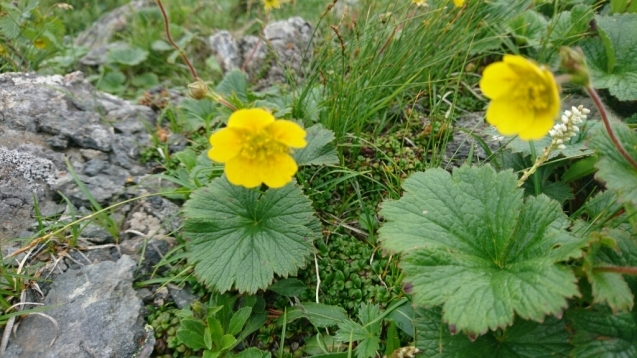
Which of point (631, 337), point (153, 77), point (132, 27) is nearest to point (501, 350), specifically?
point (631, 337)

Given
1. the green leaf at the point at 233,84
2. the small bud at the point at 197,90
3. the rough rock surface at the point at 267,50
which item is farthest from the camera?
the rough rock surface at the point at 267,50

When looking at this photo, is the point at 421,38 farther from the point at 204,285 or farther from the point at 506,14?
the point at 204,285

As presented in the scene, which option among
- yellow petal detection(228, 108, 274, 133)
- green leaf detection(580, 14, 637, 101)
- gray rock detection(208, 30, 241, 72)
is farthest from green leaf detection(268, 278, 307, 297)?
gray rock detection(208, 30, 241, 72)

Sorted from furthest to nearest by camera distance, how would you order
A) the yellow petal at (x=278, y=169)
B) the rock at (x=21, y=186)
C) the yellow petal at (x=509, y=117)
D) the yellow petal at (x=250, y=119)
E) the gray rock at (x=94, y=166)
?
the gray rock at (x=94, y=166) → the rock at (x=21, y=186) → the yellow petal at (x=278, y=169) → the yellow petal at (x=250, y=119) → the yellow petal at (x=509, y=117)

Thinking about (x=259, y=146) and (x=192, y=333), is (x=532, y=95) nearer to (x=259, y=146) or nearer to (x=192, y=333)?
(x=259, y=146)

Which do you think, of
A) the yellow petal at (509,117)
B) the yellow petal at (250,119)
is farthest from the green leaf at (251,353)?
the yellow petal at (509,117)

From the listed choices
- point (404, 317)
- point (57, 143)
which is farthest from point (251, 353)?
point (57, 143)

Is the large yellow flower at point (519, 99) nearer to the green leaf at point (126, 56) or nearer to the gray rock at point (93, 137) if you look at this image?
the gray rock at point (93, 137)
